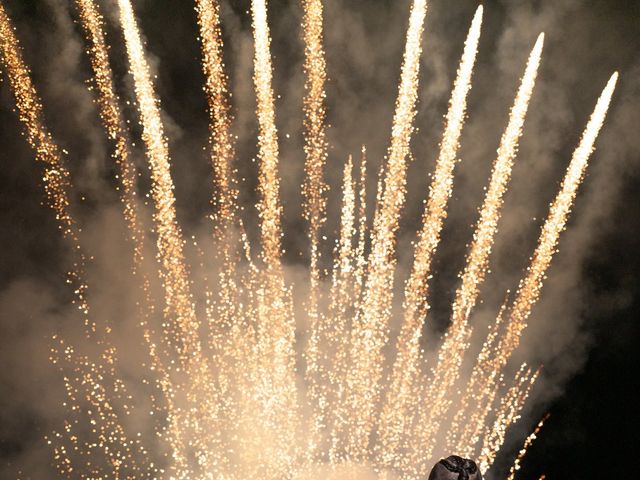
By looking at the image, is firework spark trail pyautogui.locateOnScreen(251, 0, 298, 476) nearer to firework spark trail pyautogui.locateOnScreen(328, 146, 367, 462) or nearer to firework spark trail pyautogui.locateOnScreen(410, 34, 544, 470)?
firework spark trail pyautogui.locateOnScreen(328, 146, 367, 462)

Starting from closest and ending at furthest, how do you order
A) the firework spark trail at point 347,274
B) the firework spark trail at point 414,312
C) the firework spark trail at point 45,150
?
the firework spark trail at point 45,150 → the firework spark trail at point 414,312 → the firework spark trail at point 347,274

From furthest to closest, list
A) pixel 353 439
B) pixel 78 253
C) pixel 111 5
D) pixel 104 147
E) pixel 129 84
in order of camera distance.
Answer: pixel 353 439 → pixel 78 253 → pixel 104 147 → pixel 129 84 → pixel 111 5

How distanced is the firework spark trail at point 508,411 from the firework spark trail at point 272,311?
3.98m

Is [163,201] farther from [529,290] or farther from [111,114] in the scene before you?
[529,290]

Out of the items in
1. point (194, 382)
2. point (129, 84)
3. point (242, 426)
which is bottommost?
point (242, 426)

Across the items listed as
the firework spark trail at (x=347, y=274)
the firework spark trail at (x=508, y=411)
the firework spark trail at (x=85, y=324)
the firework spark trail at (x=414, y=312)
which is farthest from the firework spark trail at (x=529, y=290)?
the firework spark trail at (x=85, y=324)

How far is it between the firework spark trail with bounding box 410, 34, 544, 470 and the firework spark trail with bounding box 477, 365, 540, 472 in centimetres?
114

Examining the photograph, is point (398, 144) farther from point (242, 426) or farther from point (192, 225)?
point (242, 426)

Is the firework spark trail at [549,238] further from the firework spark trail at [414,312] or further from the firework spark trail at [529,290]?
the firework spark trail at [414,312]

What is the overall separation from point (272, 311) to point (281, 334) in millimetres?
552

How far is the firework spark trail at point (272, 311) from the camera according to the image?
24.7 feet

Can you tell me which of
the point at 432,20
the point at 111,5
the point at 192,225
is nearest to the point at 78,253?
the point at 192,225

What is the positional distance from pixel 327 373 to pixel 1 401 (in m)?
6.22

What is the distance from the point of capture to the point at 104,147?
8.69 m
